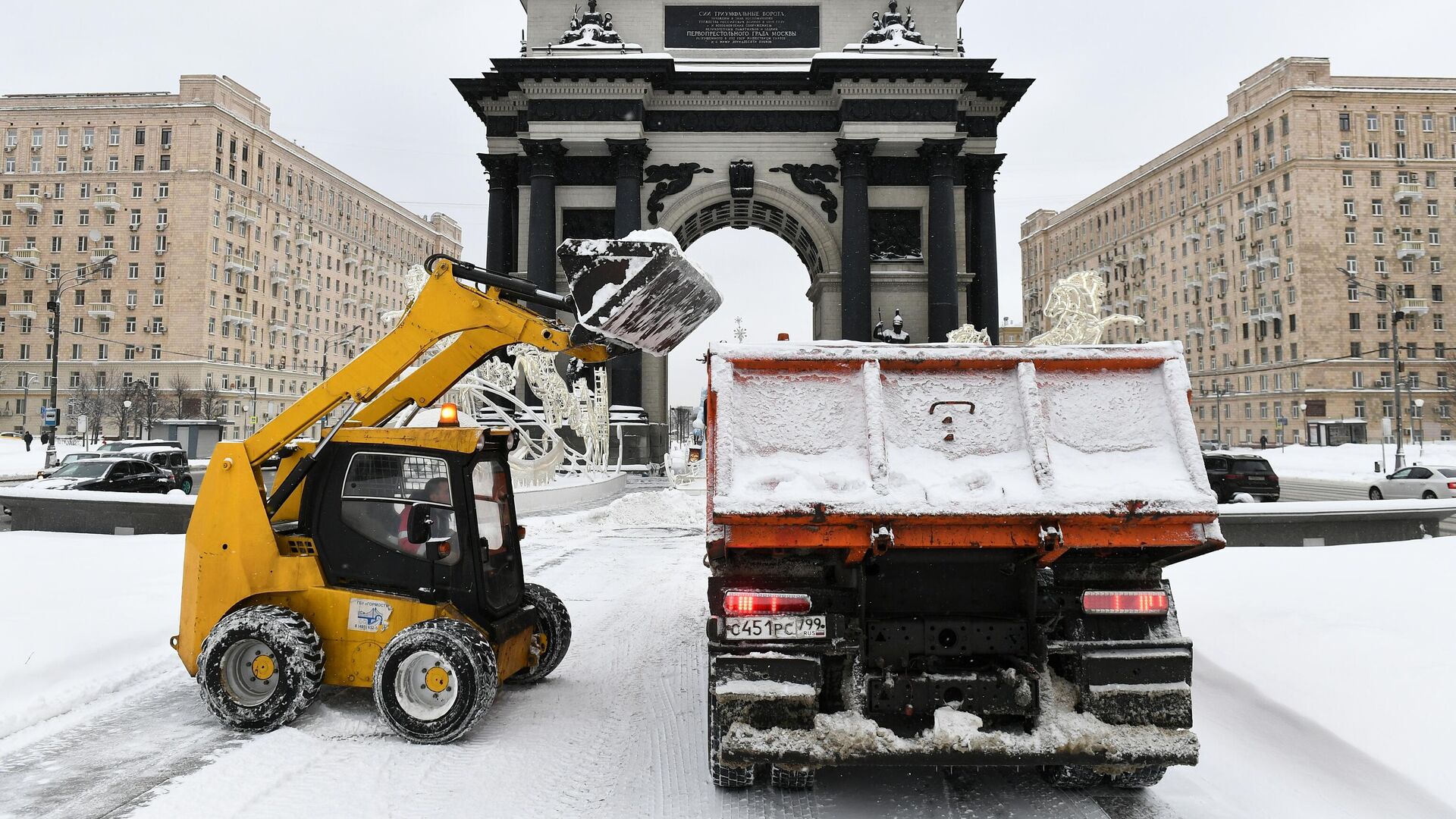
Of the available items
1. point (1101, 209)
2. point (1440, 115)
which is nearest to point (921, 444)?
point (1440, 115)

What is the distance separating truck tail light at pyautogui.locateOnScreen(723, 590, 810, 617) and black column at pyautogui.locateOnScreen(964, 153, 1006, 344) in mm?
34722

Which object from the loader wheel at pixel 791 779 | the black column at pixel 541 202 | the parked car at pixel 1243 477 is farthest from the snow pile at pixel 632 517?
the black column at pixel 541 202

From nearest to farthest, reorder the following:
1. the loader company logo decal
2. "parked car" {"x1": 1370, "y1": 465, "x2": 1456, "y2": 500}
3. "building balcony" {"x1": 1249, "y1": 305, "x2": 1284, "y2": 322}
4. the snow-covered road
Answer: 1. the snow-covered road
2. the loader company logo decal
3. "parked car" {"x1": 1370, "y1": 465, "x2": 1456, "y2": 500}
4. "building balcony" {"x1": 1249, "y1": 305, "x2": 1284, "y2": 322}

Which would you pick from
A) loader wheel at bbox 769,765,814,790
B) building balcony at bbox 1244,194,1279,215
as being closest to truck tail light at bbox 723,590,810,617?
loader wheel at bbox 769,765,814,790

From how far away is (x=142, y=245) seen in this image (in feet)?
241

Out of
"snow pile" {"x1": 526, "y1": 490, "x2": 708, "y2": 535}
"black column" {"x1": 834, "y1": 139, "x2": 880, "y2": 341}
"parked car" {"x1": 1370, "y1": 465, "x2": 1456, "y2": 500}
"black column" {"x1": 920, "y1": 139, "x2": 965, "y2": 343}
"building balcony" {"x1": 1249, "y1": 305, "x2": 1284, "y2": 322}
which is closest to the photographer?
"snow pile" {"x1": 526, "y1": 490, "x2": 708, "y2": 535}

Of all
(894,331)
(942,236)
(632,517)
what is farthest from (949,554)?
(942,236)

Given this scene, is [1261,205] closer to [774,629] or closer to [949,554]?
[949,554]

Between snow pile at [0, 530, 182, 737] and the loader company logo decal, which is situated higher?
the loader company logo decal

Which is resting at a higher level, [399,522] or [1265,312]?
[1265,312]

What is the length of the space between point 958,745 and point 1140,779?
4.12 feet

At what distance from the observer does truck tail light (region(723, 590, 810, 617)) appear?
3.87 meters

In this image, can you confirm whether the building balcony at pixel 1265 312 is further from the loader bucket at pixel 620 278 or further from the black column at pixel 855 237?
the loader bucket at pixel 620 278

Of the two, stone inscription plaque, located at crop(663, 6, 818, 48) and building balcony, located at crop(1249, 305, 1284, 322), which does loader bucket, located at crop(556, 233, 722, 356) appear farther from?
building balcony, located at crop(1249, 305, 1284, 322)
